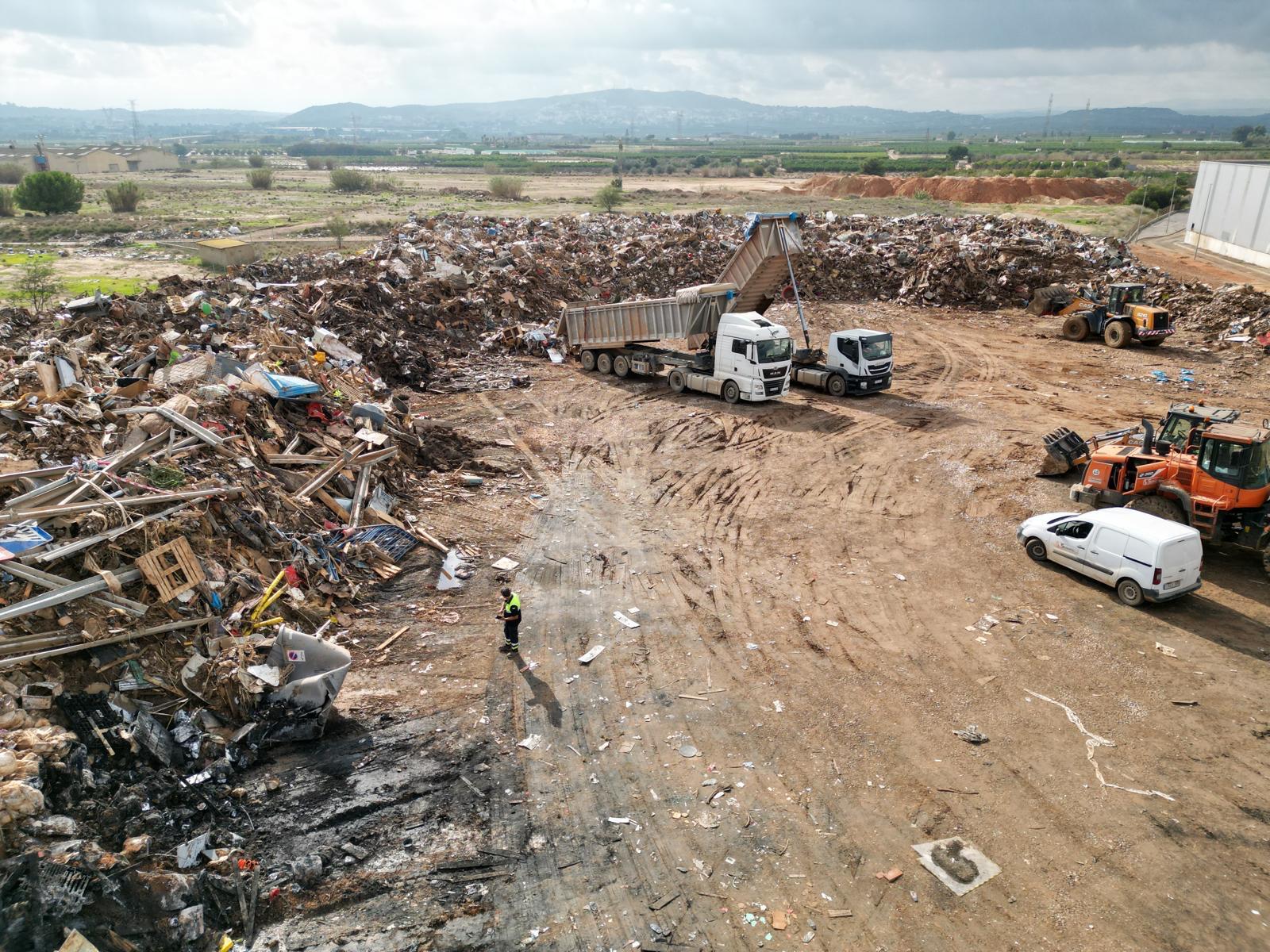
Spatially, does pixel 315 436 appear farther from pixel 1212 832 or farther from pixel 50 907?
pixel 1212 832

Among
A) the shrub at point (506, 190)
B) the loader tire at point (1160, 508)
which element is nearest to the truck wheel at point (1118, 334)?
the loader tire at point (1160, 508)

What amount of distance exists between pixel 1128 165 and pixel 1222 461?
115 metres

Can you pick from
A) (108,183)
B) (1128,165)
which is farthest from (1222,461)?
(1128,165)

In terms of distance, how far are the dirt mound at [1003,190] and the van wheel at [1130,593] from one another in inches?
2495

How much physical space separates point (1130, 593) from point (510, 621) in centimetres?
877

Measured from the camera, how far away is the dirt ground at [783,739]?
6.45 meters

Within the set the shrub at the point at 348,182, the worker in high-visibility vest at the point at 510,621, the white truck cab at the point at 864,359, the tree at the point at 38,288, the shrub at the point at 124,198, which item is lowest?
the worker in high-visibility vest at the point at 510,621

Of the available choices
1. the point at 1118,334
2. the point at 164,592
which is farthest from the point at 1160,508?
the point at 164,592

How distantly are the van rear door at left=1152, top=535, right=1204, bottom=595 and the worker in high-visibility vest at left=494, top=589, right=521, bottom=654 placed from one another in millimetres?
8734

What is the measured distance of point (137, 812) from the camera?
6809mm

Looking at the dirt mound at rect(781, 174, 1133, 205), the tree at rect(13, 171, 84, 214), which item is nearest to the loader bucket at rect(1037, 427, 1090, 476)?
the dirt mound at rect(781, 174, 1133, 205)

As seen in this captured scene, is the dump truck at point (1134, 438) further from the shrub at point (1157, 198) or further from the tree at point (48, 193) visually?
the tree at point (48, 193)

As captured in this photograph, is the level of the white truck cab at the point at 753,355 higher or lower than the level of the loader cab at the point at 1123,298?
lower

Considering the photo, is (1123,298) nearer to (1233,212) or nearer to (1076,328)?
(1076,328)
